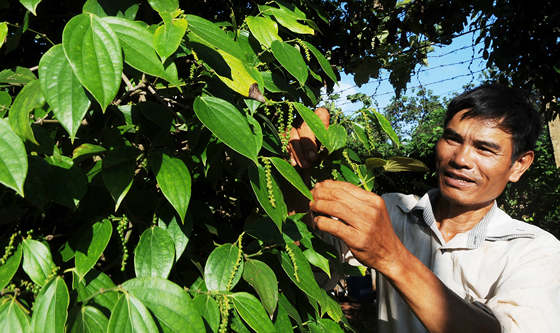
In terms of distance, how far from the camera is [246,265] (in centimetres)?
77

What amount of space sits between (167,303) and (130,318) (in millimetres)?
57

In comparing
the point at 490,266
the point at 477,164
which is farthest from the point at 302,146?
the point at 490,266

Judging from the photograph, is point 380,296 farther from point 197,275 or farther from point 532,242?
point 197,275

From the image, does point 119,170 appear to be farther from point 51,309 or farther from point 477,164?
point 477,164

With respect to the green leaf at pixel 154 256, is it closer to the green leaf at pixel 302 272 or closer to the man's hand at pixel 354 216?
the green leaf at pixel 302 272

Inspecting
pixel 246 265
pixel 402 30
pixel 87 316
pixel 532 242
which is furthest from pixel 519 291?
pixel 402 30

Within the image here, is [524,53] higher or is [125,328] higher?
[524,53]

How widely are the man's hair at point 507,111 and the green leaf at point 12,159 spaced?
1.41 metres

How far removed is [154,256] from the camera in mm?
668

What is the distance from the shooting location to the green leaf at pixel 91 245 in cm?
63

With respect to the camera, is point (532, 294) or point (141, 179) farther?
point (532, 294)

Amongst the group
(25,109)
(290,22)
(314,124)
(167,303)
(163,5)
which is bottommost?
(167,303)

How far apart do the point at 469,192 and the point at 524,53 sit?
96.2 inches

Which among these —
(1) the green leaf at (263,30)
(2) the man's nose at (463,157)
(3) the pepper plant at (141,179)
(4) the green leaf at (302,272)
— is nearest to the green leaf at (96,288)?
(3) the pepper plant at (141,179)
